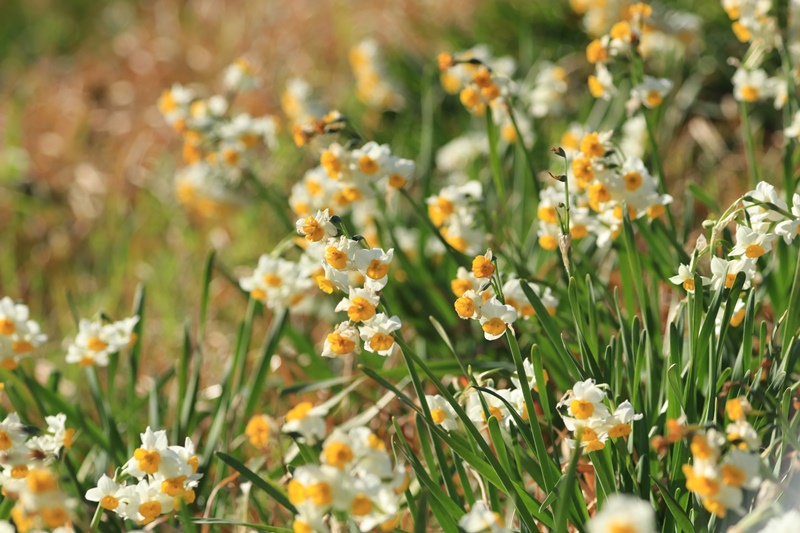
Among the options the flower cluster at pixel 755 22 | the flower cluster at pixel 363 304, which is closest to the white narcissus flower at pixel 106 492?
the flower cluster at pixel 363 304

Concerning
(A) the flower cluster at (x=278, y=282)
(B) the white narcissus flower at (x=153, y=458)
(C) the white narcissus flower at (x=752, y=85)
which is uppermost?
(C) the white narcissus flower at (x=752, y=85)

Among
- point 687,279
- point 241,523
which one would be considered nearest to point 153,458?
point 241,523

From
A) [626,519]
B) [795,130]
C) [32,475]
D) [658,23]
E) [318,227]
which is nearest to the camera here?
[626,519]

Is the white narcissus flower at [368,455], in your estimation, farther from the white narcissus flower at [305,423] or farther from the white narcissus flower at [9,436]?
the white narcissus flower at [9,436]

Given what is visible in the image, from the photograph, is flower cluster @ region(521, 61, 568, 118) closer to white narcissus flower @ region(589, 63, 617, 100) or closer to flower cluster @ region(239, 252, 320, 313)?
white narcissus flower @ region(589, 63, 617, 100)

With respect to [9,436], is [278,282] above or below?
above

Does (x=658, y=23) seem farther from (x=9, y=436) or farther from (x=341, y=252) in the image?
(x=9, y=436)

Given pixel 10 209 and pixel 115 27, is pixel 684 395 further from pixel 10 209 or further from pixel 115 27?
pixel 115 27
